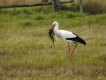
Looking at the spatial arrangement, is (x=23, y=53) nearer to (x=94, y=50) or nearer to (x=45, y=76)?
(x=94, y=50)

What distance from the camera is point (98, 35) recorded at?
38.3 feet

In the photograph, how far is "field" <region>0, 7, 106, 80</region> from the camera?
284 inches

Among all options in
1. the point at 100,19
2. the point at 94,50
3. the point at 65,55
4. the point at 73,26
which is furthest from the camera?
the point at 100,19

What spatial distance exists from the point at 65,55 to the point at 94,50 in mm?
995

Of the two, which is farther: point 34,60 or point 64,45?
point 64,45

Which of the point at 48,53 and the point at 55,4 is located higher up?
the point at 48,53

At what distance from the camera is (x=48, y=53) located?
30.2 ft

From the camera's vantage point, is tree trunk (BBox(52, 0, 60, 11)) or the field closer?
the field

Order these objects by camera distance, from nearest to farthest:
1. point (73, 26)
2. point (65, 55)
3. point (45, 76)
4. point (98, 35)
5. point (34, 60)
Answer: point (45, 76) → point (34, 60) → point (65, 55) → point (98, 35) → point (73, 26)

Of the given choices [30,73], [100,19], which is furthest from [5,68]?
[100,19]

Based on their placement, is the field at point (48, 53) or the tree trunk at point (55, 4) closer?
the field at point (48, 53)

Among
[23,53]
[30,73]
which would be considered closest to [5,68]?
[30,73]

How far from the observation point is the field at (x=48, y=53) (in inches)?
284

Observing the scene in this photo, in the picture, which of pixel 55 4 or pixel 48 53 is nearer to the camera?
pixel 48 53
